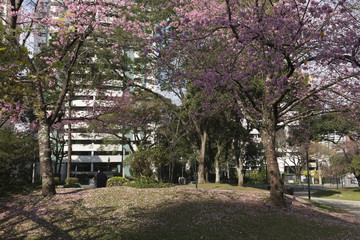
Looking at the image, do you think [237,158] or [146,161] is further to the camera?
[237,158]

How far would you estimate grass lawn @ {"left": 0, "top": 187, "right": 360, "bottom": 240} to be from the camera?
7.92m

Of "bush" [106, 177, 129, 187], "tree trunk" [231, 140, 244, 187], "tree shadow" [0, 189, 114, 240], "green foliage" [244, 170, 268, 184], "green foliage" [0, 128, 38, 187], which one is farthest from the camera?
"green foliage" [244, 170, 268, 184]

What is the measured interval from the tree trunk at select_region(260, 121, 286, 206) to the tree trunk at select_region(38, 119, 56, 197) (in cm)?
1001

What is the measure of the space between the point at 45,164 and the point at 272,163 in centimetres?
1052

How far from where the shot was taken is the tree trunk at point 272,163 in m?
12.3

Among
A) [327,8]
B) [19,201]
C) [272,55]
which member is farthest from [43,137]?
[327,8]

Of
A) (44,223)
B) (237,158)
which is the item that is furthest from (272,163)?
(237,158)

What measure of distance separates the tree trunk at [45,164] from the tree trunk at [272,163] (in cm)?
1001

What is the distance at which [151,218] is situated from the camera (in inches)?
352

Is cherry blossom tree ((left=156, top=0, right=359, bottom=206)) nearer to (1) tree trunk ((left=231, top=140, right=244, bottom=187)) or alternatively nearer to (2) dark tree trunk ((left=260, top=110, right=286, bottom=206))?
(2) dark tree trunk ((left=260, top=110, right=286, bottom=206))

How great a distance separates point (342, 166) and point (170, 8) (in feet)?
105

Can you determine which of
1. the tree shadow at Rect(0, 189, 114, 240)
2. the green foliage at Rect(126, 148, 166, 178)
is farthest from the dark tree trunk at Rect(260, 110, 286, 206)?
the green foliage at Rect(126, 148, 166, 178)

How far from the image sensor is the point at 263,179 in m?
53.2

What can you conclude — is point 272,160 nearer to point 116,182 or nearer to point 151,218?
point 151,218
